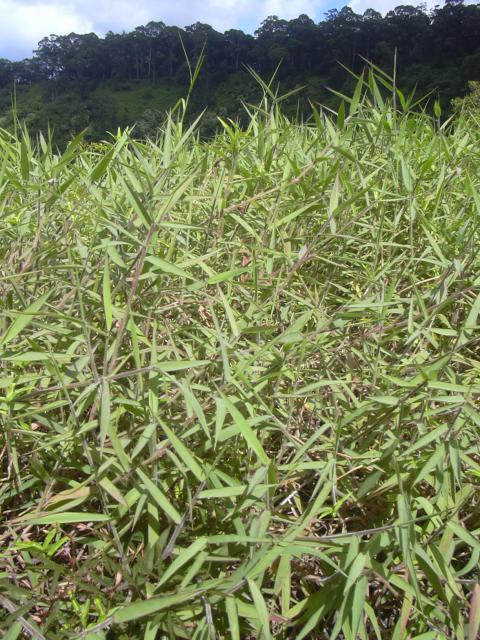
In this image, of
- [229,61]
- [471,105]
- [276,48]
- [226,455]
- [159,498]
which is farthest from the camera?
[229,61]

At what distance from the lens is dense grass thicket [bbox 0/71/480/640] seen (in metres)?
0.66

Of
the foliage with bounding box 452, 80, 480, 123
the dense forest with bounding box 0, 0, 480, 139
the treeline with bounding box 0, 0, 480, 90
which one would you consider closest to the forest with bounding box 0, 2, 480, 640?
the foliage with bounding box 452, 80, 480, 123

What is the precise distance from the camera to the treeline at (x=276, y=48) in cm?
3618

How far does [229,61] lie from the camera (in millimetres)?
44719

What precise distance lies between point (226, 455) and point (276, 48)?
45.2 m

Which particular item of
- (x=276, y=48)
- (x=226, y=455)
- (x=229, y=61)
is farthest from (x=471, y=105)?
(x=229, y=61)

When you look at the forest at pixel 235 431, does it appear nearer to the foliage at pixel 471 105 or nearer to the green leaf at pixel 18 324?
the green leaf at pixel 18 324

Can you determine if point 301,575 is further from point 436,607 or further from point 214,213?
point 214,213

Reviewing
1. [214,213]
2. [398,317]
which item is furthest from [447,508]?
[214,213]

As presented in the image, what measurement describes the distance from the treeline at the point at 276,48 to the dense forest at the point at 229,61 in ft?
0.22

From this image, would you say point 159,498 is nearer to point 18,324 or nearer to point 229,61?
point 18,324

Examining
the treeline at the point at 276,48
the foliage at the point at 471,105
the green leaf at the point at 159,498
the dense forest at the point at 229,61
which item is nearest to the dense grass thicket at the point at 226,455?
the green leaf at the point at 159,498

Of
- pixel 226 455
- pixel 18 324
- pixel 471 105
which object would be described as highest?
pixel 471 105

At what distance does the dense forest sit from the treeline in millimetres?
68
